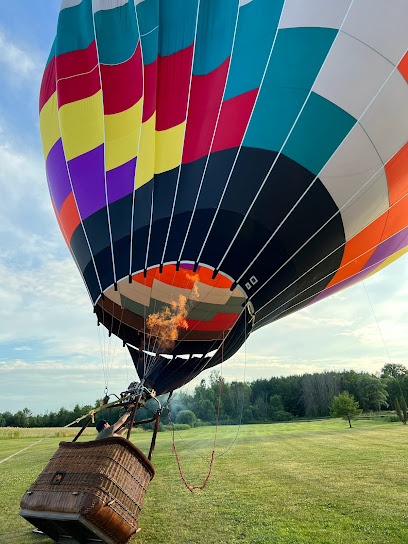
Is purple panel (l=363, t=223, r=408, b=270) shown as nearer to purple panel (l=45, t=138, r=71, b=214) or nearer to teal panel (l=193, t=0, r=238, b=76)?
teal panel (l=193, t=0, r=238, b=76)

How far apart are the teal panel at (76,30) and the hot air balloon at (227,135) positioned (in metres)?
0.02

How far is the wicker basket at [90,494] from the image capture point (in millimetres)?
2760

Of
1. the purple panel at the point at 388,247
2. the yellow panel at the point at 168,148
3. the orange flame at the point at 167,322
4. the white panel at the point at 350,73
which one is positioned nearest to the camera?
the white panel at the point at 350,73

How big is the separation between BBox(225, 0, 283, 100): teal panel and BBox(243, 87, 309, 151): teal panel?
0.77ft

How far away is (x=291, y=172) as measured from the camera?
449 cm

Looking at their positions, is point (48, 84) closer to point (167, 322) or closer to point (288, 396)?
point (167, 322)

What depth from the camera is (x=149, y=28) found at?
4715mm

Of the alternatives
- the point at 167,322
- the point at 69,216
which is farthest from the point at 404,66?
the point at 69,216

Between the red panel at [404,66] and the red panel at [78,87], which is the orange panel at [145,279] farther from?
the red panel at [404,66]

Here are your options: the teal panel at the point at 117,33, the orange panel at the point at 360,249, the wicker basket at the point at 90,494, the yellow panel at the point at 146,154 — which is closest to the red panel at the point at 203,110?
the yellow panel at the point at 146,154

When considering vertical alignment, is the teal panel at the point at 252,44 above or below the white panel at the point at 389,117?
above

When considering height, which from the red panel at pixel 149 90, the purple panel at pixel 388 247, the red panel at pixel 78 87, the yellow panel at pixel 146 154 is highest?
the red panel at pixel 78 87

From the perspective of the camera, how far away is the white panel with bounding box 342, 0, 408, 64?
413cm

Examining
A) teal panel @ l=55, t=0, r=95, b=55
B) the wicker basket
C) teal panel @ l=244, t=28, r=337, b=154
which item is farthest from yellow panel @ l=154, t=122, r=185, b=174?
the wicker basket
